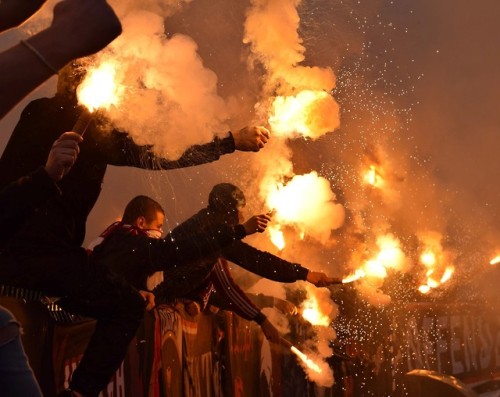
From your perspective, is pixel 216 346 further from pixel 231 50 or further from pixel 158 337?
pixel 231 50

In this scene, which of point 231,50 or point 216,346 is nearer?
point 216,346

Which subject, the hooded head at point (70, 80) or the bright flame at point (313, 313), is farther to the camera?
the bright flame at point (313, 313)

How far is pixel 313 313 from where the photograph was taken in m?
7.97

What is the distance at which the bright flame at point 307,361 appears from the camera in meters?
6.66

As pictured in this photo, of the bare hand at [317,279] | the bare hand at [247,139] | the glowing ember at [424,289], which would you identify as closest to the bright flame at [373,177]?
the glowing ember at [424,289]

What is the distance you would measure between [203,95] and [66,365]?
1.94 meters

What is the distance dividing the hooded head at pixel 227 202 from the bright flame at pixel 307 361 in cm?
143

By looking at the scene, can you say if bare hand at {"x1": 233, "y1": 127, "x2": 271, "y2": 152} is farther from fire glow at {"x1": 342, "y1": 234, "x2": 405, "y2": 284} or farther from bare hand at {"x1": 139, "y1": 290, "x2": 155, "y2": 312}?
fire glow at {"x1": 342, "y1": 234, "x2": 405, "y2": 284}

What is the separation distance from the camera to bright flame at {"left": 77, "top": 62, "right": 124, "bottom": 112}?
10.6ft

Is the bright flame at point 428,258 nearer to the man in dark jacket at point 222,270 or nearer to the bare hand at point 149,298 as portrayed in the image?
the man in dark jacket at point 222,270

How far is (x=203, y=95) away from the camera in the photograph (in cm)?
484

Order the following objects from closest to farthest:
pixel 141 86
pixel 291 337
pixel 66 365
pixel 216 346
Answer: pixel 66 365 → pixel 141 86 → pixel 216 346 → pixel 291 337

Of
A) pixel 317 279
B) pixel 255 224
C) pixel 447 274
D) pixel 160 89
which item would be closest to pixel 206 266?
pixel 255 224

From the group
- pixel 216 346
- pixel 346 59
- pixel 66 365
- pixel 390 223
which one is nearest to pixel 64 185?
pixel 66 365
